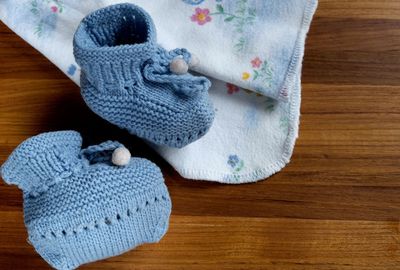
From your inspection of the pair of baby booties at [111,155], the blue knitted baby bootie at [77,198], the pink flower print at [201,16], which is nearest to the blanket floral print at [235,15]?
the pink flower print at [201,16]

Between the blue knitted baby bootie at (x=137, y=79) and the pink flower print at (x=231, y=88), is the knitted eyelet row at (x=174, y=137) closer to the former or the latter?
the blue knitted baby bootie at (x=137, y=79)

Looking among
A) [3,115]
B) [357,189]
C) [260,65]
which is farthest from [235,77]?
[3,115]

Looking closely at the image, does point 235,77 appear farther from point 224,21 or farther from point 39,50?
point 39,50

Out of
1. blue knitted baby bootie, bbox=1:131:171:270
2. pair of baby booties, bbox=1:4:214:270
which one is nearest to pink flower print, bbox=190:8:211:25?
pair of baby booties, bbox=1:4:214:270

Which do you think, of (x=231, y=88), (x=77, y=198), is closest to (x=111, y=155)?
(x=77, y=198)

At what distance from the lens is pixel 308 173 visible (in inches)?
31.6

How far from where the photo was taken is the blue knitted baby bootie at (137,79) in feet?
2.21

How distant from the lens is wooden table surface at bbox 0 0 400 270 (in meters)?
0.78

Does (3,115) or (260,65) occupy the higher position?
(260,65)

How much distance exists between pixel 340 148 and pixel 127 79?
36 centimetres

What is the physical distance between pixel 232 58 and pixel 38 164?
34 cm

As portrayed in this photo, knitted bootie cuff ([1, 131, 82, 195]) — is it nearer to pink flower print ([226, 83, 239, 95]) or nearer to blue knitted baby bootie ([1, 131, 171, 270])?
blue knitted baby bootie ([1, 131, 171, 270])

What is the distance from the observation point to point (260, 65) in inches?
31.5

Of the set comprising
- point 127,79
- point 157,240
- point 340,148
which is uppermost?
point 127,79
